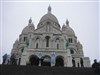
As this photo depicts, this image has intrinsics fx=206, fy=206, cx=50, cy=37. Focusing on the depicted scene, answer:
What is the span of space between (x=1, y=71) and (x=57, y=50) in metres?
19.7

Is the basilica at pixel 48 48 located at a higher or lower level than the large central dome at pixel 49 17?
lower

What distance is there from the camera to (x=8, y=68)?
2098cm

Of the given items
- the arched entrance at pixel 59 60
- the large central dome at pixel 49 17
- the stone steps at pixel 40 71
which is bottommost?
the stone steps at pixel 40 71

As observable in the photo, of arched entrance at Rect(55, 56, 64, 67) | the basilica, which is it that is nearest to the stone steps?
the basilica

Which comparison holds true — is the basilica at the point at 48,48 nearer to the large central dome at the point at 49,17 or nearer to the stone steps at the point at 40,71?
the large central dome at the point at 49,17

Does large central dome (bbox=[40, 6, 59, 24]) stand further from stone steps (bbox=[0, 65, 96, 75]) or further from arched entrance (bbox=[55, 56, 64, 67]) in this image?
stone steps (bbox=[0, 65, 96, 75])

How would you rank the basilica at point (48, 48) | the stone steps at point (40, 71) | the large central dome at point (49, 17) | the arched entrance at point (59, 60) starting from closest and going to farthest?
the stone steps at point (40, 71), the basilica at point (48, 48), the arched entrance at point (59, 60), the large central dome at point (49, 17)

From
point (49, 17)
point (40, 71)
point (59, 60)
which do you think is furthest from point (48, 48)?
point (40, 71)

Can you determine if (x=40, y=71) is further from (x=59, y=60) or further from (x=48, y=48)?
(x=59, y=60)

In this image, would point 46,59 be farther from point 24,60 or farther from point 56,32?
point 56,32

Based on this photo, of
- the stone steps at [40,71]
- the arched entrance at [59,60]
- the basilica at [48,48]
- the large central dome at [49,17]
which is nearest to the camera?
the stone steps at [40,71]

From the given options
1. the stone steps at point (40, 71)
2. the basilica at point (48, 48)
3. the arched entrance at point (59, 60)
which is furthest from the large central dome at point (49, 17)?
the stone steps at point (40, 71)

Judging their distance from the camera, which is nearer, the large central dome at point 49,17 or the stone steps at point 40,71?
the stone steps at point 40,71

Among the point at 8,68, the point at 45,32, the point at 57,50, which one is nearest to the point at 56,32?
the point at 45,32
